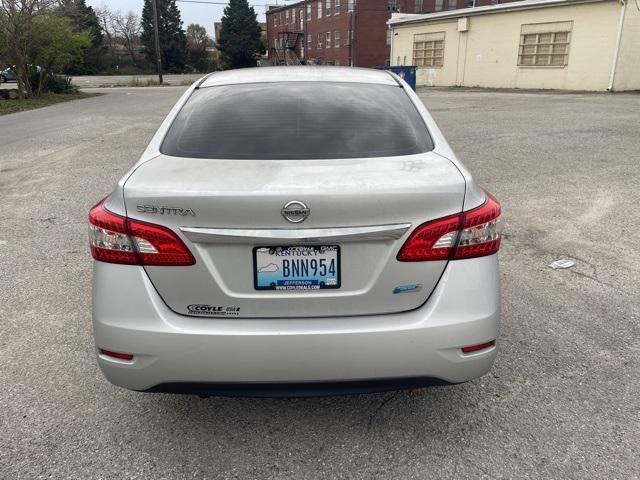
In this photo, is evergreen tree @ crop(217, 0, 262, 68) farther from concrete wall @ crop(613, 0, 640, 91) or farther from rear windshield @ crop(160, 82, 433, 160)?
rear windshield @ crop(160, 82, 433, 160)

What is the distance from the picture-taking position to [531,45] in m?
28.5

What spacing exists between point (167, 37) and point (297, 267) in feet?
270

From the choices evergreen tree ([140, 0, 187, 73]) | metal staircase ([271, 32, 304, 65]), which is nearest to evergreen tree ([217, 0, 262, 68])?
evergreen tree ([140, 0, 187, 73])

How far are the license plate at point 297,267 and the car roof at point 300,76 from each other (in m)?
1.51

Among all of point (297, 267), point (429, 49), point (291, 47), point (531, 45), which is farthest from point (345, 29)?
point (297, 267)

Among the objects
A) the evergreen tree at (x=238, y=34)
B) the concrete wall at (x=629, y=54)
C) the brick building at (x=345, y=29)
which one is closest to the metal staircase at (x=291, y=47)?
the brick building at (x=345, y=29)

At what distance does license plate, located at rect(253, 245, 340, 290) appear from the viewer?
209 centimetres

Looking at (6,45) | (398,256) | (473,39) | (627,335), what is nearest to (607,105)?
(473,39)

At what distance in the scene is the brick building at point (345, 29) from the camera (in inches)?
1971

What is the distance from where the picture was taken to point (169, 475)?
7.55ft

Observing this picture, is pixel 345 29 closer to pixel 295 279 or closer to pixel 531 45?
pixel 531 45

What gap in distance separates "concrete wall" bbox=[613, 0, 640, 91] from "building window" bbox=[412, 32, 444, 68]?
12164 millimetres

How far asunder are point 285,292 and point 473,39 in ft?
110

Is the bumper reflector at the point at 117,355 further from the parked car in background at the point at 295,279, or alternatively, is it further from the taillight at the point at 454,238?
the taillight at the point at 454,238
